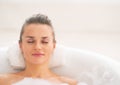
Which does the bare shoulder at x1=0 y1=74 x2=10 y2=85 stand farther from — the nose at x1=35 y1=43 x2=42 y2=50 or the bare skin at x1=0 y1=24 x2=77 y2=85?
the nose at x1=35 y1=43 x2=42 y2=50

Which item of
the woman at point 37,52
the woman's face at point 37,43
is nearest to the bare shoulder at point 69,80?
the woman at point 37,52

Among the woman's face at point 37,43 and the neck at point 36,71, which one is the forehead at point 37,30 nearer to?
the woman's face at point 37,43

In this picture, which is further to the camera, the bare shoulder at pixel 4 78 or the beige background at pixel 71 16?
the beige background at pixel 71 16

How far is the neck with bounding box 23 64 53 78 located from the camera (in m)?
1.40

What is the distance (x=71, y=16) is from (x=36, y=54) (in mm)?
774


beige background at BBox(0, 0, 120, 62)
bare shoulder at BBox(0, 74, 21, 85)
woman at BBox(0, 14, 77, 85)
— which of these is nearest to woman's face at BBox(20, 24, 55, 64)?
woman at BBox(0, 14, 77, 85)

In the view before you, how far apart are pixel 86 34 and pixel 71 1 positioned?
248 millimetres

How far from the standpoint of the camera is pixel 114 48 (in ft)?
6.16

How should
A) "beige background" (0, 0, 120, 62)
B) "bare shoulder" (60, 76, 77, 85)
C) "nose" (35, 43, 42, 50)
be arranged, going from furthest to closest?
"beige background" (0, 0, 120, 62)
"bare shoulder" (60, 76, 77, 85)
"nose" (35, 43, 42, 50)

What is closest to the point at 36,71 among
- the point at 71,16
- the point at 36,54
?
the point at 36,54

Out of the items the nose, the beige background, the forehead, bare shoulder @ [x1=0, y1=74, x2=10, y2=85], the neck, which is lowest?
bare shoulder @ [x1=0, y1=74, x2=10, y2=85]

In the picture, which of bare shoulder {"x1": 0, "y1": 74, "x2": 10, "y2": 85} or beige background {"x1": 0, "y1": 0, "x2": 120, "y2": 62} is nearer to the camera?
bare shoulder {"x1": 0, "y1": 74, "x2": 10, "y2": 85}

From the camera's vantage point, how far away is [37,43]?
133cm

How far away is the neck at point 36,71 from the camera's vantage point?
4.59ft
